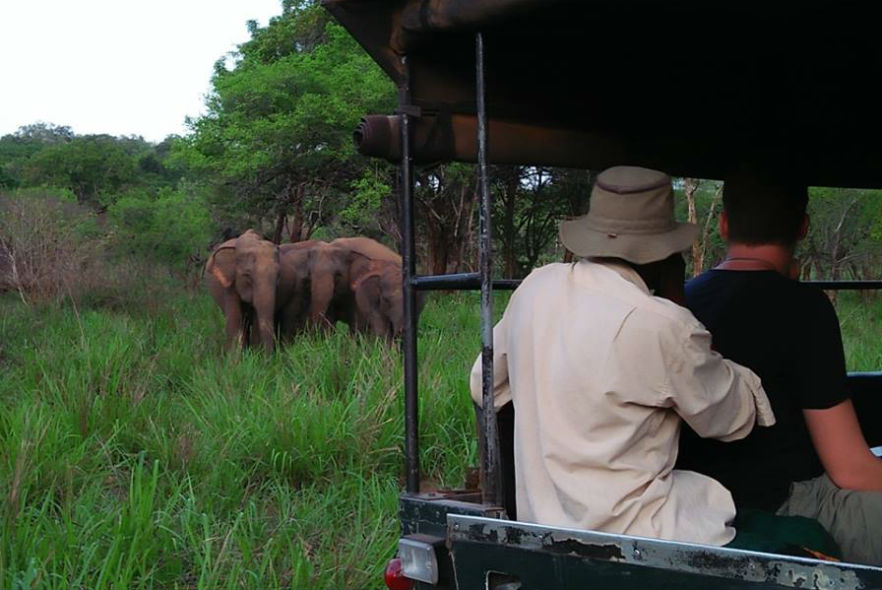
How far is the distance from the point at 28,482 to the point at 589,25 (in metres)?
3.63

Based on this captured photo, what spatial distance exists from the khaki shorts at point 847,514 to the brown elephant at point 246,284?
36.5 feet

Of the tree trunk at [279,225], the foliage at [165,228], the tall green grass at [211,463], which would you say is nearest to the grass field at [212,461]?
the tall green grass at [211,463]

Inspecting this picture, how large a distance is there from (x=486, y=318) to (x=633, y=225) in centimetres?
35

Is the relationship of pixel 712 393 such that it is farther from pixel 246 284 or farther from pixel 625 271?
pixel 246 284

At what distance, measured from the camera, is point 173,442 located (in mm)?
6363

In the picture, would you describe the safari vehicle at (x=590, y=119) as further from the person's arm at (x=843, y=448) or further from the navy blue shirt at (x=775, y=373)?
the person's arm at (x=843, y=448)

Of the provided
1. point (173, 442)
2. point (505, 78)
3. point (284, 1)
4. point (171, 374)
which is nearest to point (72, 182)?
point (284, 1)

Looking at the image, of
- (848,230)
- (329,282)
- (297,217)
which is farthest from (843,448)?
(848,230)

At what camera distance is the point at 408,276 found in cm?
280

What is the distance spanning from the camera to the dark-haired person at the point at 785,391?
2.56 m

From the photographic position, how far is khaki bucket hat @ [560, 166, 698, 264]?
8.14 feet

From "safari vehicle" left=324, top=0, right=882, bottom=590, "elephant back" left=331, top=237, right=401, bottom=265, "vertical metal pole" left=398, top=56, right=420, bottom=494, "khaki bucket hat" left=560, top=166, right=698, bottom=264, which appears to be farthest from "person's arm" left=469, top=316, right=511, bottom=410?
"elephant back" left=331, top=237, right=401, bottom=265

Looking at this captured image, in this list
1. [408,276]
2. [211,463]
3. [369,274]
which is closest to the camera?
[408,276]

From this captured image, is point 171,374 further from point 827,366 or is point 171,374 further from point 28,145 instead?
point 28,145
